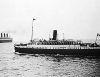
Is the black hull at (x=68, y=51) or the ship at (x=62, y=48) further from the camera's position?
the ship at (x=62, y=48)

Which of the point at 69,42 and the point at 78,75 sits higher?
the point at 69,42

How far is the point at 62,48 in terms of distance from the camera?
49.3 m

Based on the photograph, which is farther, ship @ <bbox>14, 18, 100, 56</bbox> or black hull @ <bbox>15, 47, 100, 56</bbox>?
ship @ <bbox>14, 18, 100, 56</bbox>

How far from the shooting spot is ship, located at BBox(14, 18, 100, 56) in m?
46.4

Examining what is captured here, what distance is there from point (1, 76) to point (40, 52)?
2579 cm

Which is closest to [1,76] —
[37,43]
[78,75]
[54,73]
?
[54,73]

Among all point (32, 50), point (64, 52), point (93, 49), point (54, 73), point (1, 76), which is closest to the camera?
point (1, 76)

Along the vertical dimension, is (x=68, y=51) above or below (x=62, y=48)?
below

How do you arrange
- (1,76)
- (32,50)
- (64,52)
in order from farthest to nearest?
1. (32,50)
2. (64,52)
3. (1,76)

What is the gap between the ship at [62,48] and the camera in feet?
152

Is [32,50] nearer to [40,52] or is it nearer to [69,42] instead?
[40,52]

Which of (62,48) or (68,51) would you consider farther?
(62,48)

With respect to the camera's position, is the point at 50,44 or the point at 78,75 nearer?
the point at 78,75

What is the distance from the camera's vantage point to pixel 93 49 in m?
45.8
